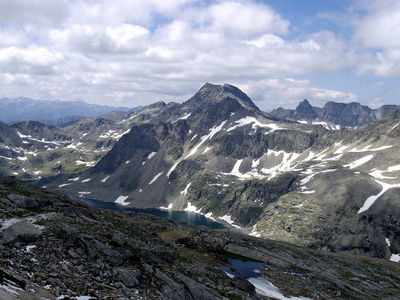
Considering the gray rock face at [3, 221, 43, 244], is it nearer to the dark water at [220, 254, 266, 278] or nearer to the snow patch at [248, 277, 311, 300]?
the snow patch at [248, 277, 311, 300]

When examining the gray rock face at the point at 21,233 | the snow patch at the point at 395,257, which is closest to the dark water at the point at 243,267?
the gray rock face at the point at 21,233

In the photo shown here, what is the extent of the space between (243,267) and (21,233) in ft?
131

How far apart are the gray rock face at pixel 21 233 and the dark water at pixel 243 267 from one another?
31.2 meters

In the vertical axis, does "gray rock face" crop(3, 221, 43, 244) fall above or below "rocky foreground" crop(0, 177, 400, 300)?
above

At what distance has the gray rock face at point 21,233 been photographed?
26.5 metres

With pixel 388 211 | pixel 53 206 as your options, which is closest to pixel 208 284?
pixel 53 206

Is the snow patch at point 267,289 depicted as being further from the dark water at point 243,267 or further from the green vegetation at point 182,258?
the green vegetation at point 182,258

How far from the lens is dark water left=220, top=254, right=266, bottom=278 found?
48.2m

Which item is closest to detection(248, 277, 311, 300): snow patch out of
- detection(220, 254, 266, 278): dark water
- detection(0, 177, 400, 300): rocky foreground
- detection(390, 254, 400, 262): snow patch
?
detection(0, 177, 400, 300): rocky foreground

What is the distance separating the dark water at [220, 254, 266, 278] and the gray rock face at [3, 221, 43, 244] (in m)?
31.2

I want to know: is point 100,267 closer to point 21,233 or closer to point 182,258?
point 21,233

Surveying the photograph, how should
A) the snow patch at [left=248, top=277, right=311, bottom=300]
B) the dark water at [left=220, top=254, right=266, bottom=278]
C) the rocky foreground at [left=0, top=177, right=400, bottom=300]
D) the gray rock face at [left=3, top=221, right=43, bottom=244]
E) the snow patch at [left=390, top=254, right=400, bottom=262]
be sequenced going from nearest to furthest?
the rocky foreground at [left=0, top=177, right=400, bottom=300]
the gray rock face at [left=3, top=221, right=43, bottom=244]
the snow patch at [left=248, top=277, right=311, bottom=300]
the dark water at [left=220, top=254, right=266, bottom=278]
the snow patch at [left=390, top=254, right=400, bottom=262]

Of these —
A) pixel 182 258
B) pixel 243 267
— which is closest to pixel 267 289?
pixel 243 267

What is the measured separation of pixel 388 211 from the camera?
629 feet
